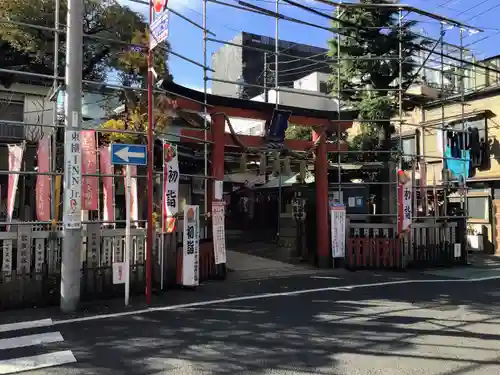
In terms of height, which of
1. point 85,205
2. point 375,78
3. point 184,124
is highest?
point 375,78

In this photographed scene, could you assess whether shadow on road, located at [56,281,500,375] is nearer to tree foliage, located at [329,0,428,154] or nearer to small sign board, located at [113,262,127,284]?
small sign board, located at [113,262,127,284]

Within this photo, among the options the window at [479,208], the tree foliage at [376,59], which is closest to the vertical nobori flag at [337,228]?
the tree foliage at [376,59]

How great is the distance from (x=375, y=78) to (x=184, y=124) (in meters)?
6.32

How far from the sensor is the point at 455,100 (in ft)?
59.6

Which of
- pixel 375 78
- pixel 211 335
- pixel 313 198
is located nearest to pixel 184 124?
pixel 313 198

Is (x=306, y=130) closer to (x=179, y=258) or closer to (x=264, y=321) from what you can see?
(x=179, y=258)

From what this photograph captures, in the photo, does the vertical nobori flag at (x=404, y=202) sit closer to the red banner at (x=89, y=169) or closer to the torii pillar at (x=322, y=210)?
the torii pillar at (x=322, y=210)

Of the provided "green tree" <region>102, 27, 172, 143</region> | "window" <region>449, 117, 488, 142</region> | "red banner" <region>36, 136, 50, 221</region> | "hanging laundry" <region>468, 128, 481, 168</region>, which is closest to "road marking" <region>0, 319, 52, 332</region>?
"red banner" <region>36, 136, 50, 221</region>

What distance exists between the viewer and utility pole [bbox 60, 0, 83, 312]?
23.9ft

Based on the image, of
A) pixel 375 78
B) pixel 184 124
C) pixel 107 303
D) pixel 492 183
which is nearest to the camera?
pixel 107 303

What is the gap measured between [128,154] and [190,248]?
244 centimetres

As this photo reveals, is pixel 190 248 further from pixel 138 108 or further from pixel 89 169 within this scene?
pixel 138 108

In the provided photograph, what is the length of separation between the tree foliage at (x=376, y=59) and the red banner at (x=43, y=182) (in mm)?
8668

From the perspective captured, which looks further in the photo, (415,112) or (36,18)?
(415,112)
